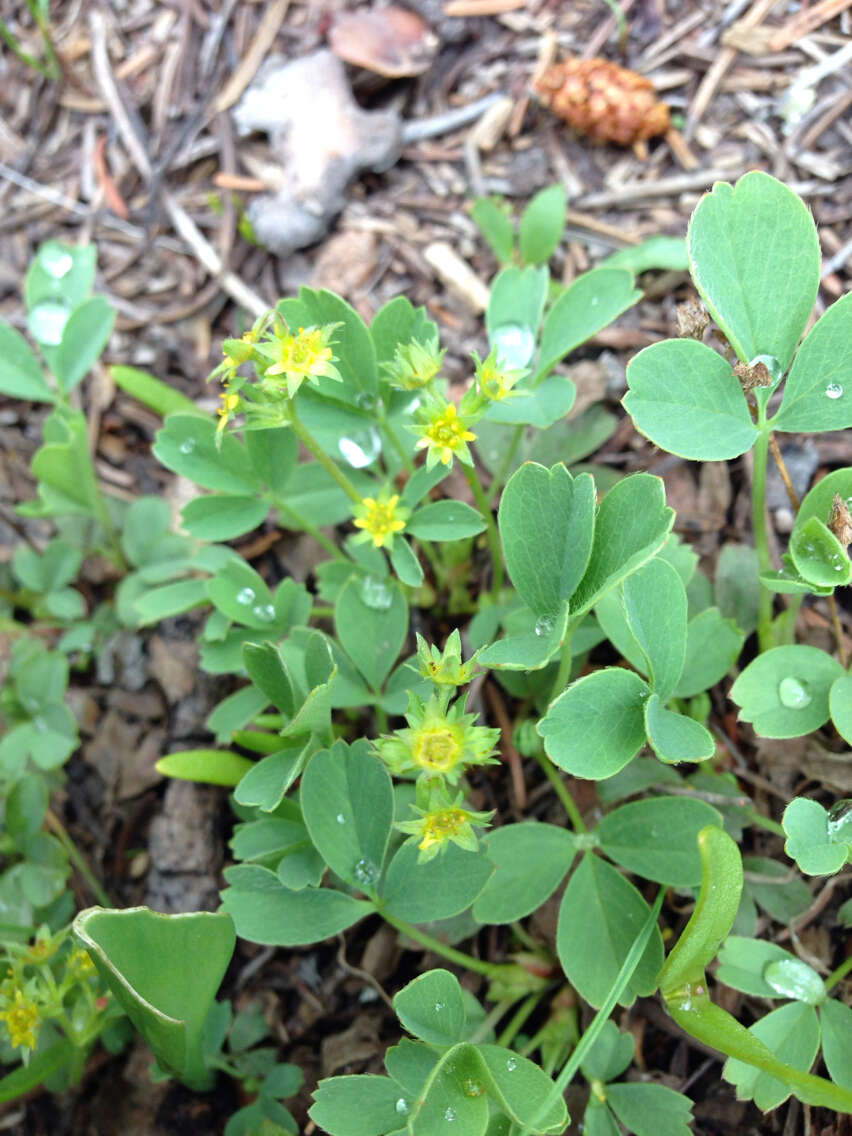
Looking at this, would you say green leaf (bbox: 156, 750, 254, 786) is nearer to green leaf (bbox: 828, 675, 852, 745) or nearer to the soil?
the soil

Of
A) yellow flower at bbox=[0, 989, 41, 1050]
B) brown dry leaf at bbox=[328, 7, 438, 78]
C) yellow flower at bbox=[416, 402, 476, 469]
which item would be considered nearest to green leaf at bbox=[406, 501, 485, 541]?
yellow flower at bbox=[416, 402, 476, 469]

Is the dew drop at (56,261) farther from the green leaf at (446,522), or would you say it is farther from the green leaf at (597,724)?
the green leaf at (597,724)

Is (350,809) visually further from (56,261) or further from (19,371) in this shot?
(56,261)

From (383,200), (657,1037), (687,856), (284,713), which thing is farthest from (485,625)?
(383,200)

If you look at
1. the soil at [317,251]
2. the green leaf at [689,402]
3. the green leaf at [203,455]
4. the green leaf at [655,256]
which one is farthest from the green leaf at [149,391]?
the green leaf at [689,402]

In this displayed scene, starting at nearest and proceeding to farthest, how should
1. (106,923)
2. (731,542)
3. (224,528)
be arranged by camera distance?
(106,923) < (224,528) < (731,542)

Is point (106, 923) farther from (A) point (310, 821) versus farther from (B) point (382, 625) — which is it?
(B) point (382, 625)

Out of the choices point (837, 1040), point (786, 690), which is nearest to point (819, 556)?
point (786, 690)
